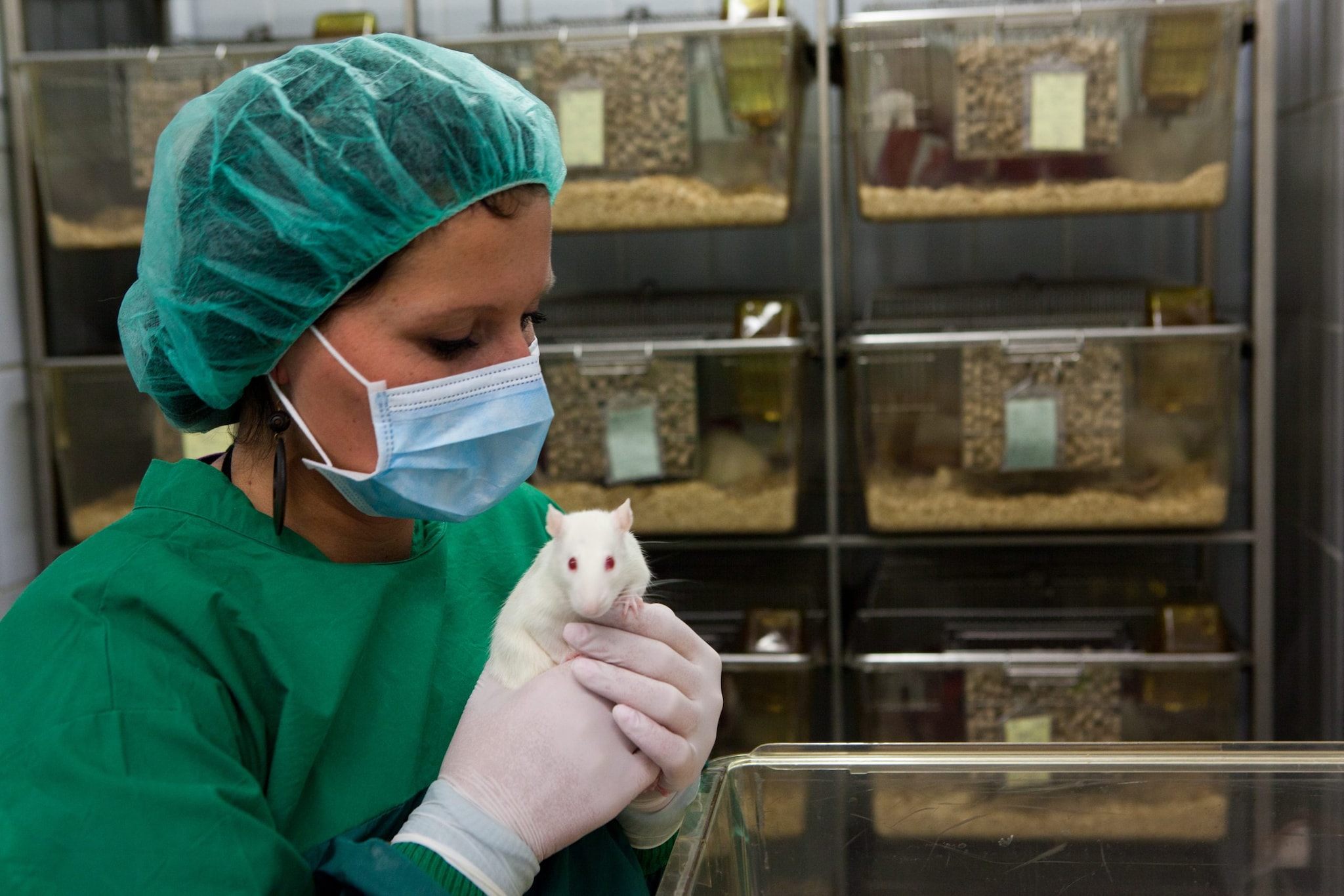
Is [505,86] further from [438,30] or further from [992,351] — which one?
[438,30]

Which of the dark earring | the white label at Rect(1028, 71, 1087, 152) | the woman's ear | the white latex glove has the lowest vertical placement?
the white latex glove

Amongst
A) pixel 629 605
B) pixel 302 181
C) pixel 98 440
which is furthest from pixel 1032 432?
pixel 98 440

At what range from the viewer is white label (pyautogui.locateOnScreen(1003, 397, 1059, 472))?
7.25ft

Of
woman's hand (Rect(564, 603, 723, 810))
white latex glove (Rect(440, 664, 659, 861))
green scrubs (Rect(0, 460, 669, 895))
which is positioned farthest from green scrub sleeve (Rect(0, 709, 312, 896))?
woman's hand (Rect(564, 603, 723, 810))

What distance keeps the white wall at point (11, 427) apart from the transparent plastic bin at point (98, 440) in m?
0.08

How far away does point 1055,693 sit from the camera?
2297mm

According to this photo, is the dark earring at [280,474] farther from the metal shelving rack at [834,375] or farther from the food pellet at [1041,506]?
the food pellet at [1041,506]

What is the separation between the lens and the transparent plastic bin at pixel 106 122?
235cm

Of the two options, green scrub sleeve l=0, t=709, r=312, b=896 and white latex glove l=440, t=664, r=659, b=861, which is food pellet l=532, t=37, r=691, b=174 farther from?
green scrub sleeve l=0, t=709, r=312, b=896

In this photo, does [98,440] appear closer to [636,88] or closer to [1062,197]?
[636,88]

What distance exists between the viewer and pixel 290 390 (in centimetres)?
94

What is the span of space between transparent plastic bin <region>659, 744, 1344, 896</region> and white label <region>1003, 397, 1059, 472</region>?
1.29 metres

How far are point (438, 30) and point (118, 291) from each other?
3.26 ft

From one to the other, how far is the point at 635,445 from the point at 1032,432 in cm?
77
